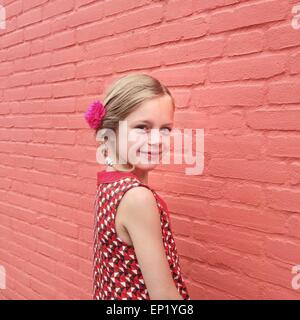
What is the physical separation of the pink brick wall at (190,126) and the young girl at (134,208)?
0.36m

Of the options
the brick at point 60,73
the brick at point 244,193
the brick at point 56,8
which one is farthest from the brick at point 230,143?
the brick at point 56,8

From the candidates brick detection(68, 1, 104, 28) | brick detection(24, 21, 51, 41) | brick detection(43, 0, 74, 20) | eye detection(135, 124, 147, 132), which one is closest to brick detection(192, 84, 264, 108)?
eye detection(135, 124, 147, 132)

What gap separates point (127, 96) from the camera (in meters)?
1.34

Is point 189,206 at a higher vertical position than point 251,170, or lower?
lower

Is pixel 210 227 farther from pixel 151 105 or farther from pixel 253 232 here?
pixel 151 105

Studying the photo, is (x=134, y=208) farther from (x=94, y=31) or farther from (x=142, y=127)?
(x=94, y=31)

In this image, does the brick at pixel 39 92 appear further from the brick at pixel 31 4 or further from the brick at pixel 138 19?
the brick at pixel 138 19

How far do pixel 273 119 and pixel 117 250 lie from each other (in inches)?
27.1

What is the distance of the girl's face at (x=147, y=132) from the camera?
1.33 metres

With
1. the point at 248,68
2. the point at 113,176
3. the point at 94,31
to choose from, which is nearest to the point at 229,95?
the point at 248,68

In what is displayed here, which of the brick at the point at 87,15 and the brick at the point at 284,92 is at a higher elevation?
the brick at the point at 87,15

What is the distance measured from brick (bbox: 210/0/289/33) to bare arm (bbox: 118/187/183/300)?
2.46ft

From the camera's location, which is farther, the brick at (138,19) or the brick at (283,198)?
the brick at (138,19)

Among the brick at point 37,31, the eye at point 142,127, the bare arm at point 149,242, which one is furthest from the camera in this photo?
the brick at point 37,31
